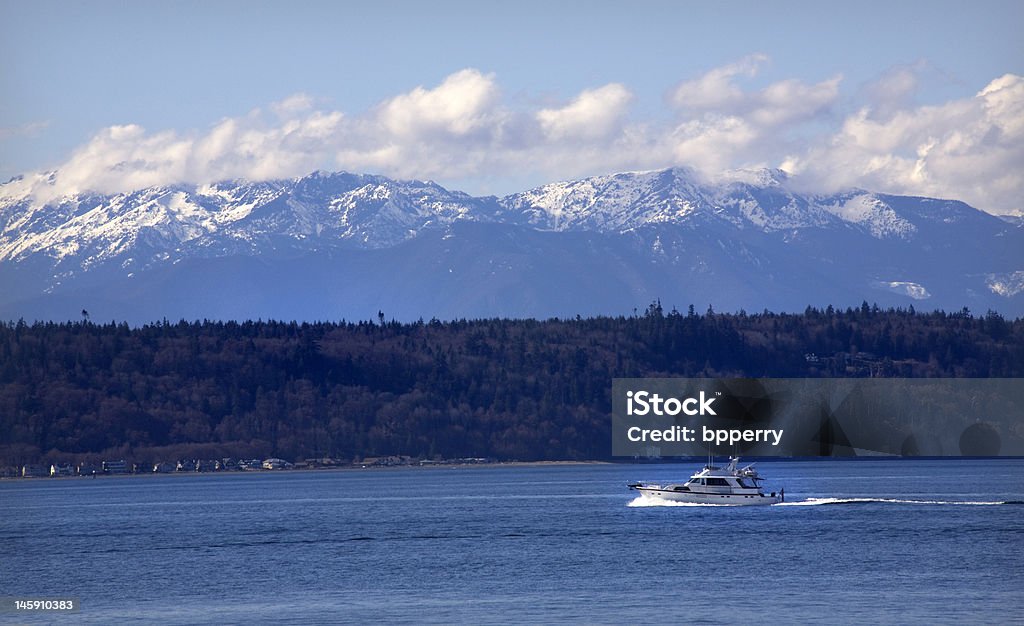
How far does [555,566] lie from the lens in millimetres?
122062

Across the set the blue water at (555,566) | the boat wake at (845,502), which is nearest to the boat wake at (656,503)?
the boat wake at (845,502)

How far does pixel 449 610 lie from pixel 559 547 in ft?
122

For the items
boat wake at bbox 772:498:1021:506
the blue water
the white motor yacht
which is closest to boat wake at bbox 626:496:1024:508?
boat wake at bbox 772:498:1021:506

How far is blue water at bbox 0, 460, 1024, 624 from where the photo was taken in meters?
98.9

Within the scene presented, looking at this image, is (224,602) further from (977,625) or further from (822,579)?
(977,625)

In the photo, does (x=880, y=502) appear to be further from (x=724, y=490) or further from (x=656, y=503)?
(x=656, y=503)

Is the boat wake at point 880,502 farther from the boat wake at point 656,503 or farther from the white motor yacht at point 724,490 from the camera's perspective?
the boat wake at point 656,503

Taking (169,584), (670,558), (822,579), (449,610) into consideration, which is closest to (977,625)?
(822,579)

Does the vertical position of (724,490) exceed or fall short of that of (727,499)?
it exceeds it

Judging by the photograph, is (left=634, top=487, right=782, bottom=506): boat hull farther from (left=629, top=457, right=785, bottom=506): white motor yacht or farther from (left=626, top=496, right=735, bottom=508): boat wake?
(left=626, top=496, right=735, bottom=508): boat wake

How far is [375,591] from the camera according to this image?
110 metres

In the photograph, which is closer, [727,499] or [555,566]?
[555,566]

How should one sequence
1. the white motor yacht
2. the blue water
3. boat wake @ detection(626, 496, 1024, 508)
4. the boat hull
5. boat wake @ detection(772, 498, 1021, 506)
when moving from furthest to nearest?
boat wake @ detection(626, 496, 1024, 508) → boat wake @ detection(772, 498, 1021, 506) → the white motor yacht → the boat hull → the blue water

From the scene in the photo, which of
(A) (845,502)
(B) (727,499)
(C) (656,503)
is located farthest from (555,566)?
(A) (845,502)
